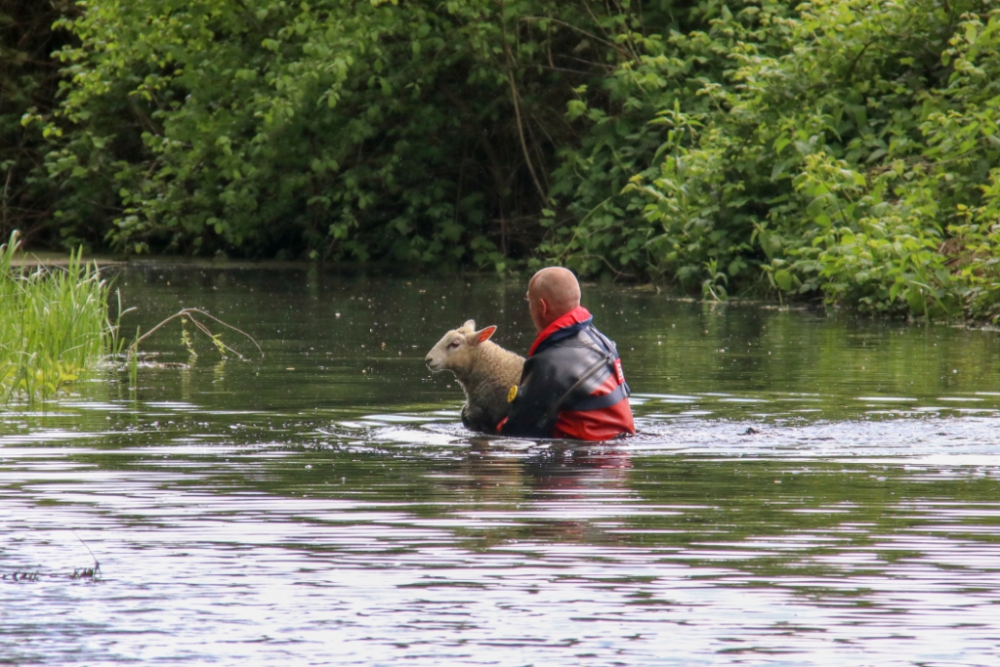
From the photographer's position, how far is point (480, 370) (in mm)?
11234

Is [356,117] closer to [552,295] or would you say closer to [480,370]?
[480,370]

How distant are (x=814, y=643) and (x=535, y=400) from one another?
15.7 feet

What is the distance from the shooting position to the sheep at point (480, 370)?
11078 millimetres

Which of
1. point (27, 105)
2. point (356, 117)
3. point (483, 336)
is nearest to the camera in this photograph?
point (483, 336)

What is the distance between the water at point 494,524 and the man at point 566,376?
20 centimetres

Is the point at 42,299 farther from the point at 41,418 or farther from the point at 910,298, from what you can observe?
the point at 910,298

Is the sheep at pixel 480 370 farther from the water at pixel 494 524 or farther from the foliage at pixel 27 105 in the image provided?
the foliage at pixel 27 105

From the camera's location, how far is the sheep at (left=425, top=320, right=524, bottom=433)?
11.1m

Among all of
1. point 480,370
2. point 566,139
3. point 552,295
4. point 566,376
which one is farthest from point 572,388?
point 566,139

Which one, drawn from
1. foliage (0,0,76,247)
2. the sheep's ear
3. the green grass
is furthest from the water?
foliage (0,0,76,247)

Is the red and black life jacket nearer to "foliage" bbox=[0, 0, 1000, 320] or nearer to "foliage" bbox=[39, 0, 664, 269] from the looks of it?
"foliage" bbox=[0, 0, 1000, 320]

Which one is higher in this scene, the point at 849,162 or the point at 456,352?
the point at 849,162

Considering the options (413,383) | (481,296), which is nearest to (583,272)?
(481,296)

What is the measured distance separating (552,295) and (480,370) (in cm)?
134
